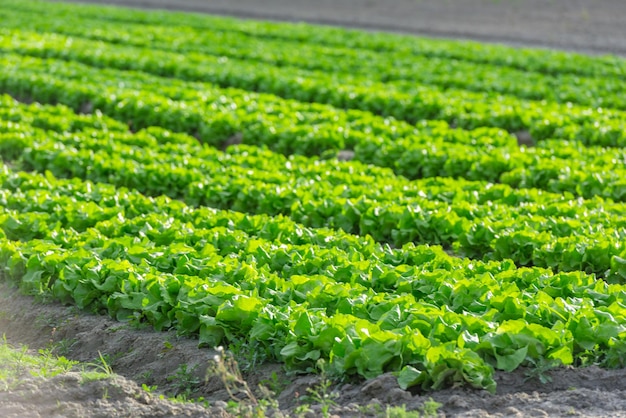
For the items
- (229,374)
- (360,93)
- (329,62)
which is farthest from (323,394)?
(329,62)

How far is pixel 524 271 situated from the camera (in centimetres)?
720

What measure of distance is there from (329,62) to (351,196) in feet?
34.7

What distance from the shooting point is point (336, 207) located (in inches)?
376

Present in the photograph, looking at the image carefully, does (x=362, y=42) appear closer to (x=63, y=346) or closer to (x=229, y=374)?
(x=63, y=346)

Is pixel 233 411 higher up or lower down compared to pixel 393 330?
lower down

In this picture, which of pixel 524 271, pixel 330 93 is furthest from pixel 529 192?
pixel 330 93

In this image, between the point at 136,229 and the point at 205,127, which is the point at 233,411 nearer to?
the point at 136,229

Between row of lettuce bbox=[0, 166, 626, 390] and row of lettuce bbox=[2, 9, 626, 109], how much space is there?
9.09m

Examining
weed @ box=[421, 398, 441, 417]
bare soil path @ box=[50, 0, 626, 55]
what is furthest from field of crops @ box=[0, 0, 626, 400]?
bare soil path @ box=[50, 0, 626, 55]

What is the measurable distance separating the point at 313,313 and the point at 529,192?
4401 mm

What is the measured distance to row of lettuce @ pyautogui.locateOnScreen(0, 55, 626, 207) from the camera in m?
11.2

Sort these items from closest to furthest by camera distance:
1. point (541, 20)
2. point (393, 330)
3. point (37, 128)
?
point (393, 330), point (37, 128), point (541, 20)

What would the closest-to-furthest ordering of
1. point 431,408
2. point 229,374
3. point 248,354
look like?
1. point 229,374
2. point 431,408
3. point 248,354

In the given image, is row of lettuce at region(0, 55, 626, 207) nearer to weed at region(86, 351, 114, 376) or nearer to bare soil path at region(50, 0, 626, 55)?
weed at region(86, 351, 114, 376)
